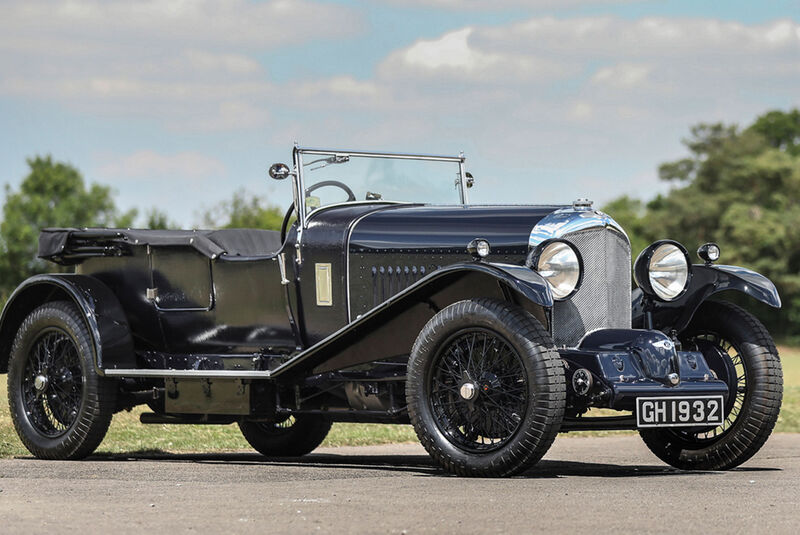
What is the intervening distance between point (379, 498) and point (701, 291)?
10.6ft

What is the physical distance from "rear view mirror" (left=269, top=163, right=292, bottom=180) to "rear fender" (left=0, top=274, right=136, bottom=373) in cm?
169

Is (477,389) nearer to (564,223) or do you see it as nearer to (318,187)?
(564,223)

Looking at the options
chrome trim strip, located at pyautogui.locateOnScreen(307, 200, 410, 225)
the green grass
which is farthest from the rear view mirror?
the green grass

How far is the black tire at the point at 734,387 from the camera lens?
8086 millimetres

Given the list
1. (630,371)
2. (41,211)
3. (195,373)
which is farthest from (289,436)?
(41,211)

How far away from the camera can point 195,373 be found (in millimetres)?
8984

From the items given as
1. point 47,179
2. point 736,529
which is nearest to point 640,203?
point 47,179

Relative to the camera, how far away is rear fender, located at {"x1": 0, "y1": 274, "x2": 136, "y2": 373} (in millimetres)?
9336

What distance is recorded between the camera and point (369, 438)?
38.6ft

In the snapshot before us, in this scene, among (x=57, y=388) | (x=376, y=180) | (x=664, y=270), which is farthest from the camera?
(x=57, y=388)

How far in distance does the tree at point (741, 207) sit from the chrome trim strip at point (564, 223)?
153 ft

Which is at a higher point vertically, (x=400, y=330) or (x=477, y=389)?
(x=400, y=330)

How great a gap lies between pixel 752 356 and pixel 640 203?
263 ft

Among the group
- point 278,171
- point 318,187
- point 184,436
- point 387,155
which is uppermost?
point 387,155
